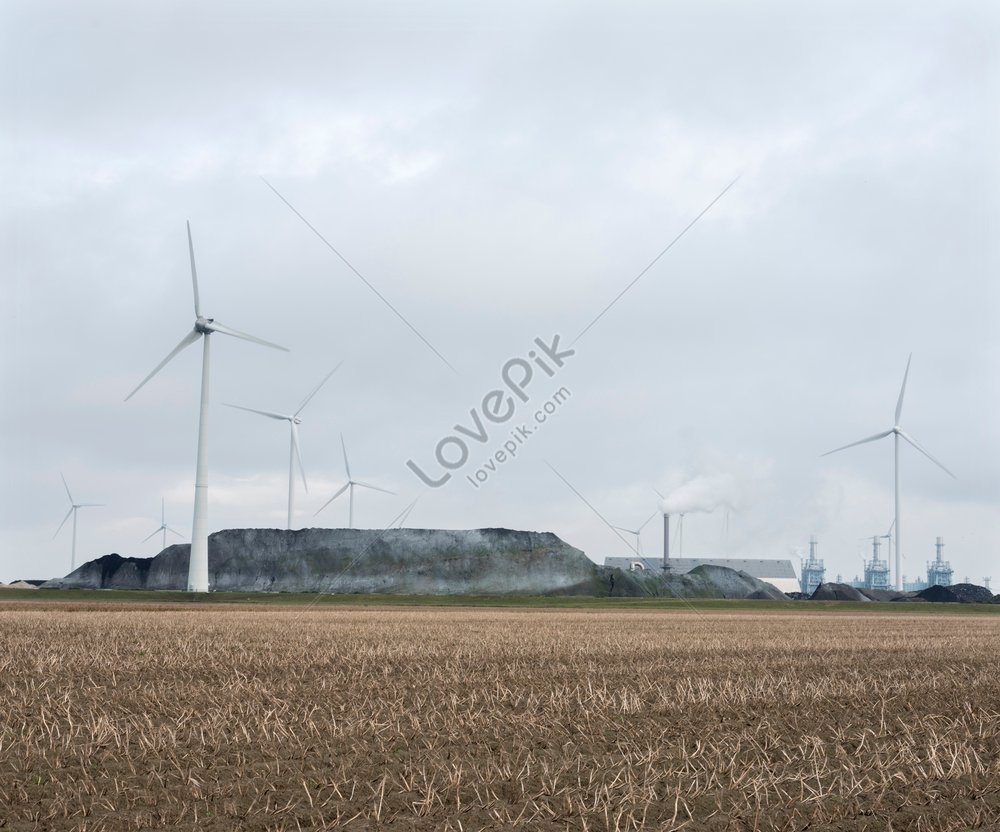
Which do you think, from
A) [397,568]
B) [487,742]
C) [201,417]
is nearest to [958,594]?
[397,568]

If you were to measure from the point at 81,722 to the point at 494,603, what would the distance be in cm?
9841

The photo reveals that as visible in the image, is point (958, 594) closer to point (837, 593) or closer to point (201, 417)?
point (837, 593)

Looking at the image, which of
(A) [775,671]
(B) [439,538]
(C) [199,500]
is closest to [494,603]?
(C) [199,500]

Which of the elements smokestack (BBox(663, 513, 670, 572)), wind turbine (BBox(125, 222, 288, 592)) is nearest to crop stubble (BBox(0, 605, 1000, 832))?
wind turbine (BBox(125, 222, 288, 592))

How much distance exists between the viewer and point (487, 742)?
658 inches

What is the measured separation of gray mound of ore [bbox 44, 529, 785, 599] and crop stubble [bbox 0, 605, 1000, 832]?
13654 centimetres

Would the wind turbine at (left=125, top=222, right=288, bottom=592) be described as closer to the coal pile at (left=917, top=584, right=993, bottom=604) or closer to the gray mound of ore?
the gray mound of ore

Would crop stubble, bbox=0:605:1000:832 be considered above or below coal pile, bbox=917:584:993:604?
above

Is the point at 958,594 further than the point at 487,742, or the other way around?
the point at 958,594

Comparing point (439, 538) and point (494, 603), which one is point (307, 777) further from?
point (439, 538)

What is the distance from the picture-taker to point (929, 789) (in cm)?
1383

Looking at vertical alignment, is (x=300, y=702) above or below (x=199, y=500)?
below

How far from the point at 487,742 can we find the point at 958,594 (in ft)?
582

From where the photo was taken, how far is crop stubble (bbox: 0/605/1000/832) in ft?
41.3
